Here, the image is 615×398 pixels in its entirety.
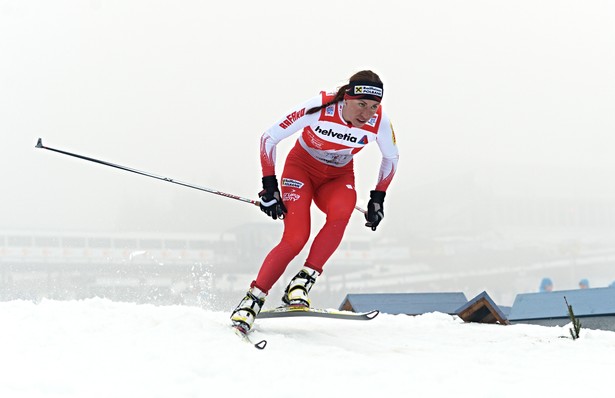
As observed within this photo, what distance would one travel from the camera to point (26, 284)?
4169 cm

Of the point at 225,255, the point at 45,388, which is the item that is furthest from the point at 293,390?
the point at 225,255

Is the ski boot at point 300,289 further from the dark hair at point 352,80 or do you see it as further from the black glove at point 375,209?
the dark hair at point 352,80

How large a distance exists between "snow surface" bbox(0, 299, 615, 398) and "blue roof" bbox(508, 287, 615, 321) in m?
2.13

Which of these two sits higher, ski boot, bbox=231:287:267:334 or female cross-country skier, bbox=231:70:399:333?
female cross-country skier, bbox=231:70:399:333

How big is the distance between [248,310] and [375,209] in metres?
1.72

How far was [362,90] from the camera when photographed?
552cm

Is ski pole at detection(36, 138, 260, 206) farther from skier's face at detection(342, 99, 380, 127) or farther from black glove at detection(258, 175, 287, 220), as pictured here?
skier's face at detection(342, 99, 380, 127)

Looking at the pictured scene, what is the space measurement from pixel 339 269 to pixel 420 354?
52.1 meters

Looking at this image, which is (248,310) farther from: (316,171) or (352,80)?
(352,80)

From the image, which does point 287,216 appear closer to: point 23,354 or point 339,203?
point 339,203

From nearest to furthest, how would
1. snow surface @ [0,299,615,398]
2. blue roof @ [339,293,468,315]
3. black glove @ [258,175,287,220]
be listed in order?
snow surface @ [0,299,615,398]
black glove @ [258,175,287,220]
blue roof @ [339,293,468,315]

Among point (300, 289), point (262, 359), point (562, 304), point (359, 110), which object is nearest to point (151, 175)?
point (300, 289)

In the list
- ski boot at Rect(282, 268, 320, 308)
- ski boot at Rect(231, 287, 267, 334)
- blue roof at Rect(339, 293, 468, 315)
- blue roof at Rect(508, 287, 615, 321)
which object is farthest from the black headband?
blue roof at Rect(508, 287, 615, 321)

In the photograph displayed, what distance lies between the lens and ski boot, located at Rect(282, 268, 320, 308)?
5602 mm
